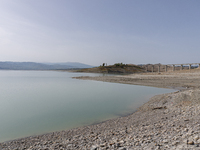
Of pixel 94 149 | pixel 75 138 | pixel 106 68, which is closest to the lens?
pixel 94 149

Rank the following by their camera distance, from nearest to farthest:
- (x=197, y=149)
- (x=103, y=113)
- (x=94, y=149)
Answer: (x=197, y=149) → (x=94, y=149) → (x=103, y=113)

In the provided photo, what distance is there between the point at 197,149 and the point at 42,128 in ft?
26.3

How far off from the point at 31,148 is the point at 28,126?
152 inches

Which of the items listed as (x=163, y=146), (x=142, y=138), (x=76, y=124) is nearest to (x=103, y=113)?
(x=76, y=124)

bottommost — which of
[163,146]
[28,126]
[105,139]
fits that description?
[28,126]

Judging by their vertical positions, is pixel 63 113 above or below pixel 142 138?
below

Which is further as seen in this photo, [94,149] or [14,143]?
[14,143]

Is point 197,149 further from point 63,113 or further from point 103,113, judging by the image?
point 63,113

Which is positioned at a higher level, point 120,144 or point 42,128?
point 120,144

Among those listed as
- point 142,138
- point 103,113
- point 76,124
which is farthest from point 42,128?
point 142,138

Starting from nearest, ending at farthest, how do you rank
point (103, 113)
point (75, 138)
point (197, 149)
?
point (197, 149), point (75, 138), point (103, 113)

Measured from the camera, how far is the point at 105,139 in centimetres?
629

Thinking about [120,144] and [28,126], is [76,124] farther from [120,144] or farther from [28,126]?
[120,144]

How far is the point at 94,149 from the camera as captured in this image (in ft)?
17.5
